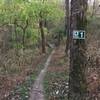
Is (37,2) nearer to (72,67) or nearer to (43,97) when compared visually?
(43,97)

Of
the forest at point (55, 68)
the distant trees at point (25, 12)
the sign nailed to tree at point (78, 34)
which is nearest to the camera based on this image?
the sign nailed to tree at point (78, 34)

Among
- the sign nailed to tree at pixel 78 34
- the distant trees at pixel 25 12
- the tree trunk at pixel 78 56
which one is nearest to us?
the sign nailed to tree at pixel 78 34

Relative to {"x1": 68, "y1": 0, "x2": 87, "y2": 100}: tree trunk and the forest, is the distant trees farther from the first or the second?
{"x1": 68, "y1": 0, "x2": 87, "y2": 100}: tree trunk

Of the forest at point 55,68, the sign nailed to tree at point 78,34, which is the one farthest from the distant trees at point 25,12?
the sign nailed to tree at point 78,34

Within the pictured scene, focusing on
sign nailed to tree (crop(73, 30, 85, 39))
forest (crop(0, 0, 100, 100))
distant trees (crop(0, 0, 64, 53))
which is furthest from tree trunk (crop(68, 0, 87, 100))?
distant trees (crop(0, 0, 64, 53))

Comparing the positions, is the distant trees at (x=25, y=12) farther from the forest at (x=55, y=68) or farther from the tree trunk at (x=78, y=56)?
the tree trunk at (x=78, y=56)

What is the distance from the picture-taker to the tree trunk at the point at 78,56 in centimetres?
978

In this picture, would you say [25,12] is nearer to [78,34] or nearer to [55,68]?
[55,68]

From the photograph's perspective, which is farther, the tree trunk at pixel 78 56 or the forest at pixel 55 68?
the forest at pixel 55 68

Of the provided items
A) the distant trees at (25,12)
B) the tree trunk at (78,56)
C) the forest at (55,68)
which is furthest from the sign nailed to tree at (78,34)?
the distant trees at (25,12)

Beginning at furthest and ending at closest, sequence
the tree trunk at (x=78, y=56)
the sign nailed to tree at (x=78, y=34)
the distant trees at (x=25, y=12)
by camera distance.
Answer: the distant trees at (x=25, y=12) < the tree trunk at (x=78, y=56) < the sign nailed to tree at (x=78, y=34)

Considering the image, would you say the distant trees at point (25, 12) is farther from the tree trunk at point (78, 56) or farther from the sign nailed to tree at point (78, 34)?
the sign nailed to tree at point (78, 34)

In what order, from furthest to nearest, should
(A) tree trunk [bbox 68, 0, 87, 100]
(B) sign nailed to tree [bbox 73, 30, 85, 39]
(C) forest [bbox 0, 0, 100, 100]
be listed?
(C) forest [bbox 0, 0, 100, 100] → (A) tree trunk [bbox 68, 0, 87, 100] → (B) sign nailed to tree [bbox 73, 30, 85, 39]

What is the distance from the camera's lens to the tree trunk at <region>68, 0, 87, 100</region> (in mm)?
9781
